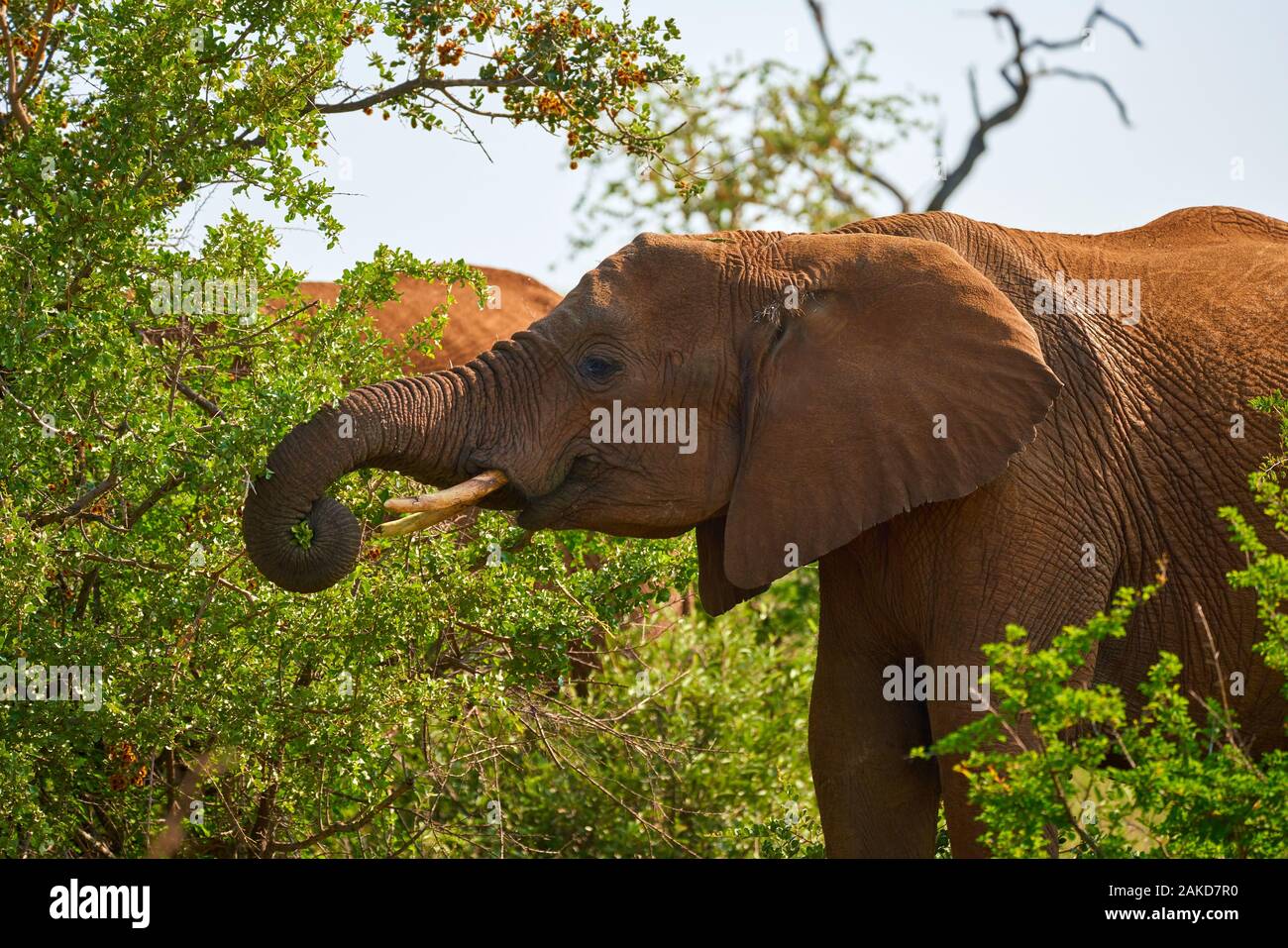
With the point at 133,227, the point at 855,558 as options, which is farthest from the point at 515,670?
the point at 133,227

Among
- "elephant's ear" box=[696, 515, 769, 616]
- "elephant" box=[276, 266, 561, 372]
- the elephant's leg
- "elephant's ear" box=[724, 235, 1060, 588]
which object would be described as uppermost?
"elephant" box=[276, 266, 561, 372]

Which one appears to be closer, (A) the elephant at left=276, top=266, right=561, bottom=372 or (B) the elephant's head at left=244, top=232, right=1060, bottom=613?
(B) the elephant's head at left=244, top=232, right=1060, bottom=613

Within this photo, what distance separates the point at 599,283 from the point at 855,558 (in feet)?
4.28

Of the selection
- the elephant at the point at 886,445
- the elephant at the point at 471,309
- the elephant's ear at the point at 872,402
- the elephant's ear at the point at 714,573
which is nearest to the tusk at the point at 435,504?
the elephant at the point at 886,445

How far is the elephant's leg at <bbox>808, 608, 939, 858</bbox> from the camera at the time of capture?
6488mm

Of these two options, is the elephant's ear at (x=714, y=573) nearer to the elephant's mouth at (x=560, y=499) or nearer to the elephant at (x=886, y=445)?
the elephant at (x=886, y=445)

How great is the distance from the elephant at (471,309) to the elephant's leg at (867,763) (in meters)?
5.03

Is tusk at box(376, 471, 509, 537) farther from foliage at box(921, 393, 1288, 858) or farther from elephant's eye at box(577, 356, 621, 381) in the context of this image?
foliage at box(921, 393, 1288, 858)

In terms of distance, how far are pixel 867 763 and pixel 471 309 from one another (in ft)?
19.2

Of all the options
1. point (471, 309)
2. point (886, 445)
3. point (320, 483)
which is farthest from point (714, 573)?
point (471, 309)

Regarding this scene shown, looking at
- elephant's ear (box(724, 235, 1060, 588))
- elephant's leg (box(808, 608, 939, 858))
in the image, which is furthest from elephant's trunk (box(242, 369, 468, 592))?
elephant's leg (box(808, 608, 939, 858))
